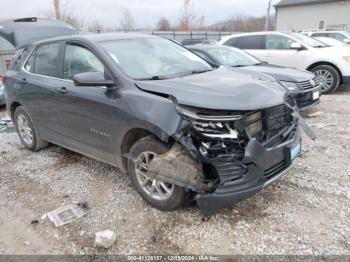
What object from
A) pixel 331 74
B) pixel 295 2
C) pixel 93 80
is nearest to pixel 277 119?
pixel 93 80

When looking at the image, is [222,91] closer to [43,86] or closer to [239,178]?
[239,178]

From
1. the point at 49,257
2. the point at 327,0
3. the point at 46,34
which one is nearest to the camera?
the point at 49,257

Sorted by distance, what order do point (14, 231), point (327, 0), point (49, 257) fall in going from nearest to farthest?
1. point (49, 257)
2. point (14, 231)
3. point (327, 0)

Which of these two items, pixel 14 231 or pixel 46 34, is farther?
pixel 46 34

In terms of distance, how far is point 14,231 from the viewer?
9.66 feet

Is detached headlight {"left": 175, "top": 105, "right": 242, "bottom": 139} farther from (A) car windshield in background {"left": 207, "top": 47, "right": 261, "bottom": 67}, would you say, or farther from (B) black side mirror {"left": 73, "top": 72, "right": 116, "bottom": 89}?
(A) car windshield in background {"left": 207, "top": 47, "right": 261, "bottom": 67}

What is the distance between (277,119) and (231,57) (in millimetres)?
4234

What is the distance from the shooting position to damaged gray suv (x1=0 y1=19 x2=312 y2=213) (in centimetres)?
259

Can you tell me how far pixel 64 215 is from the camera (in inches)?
123

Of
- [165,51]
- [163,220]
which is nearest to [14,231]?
[163,220]

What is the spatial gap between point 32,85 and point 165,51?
1973mm

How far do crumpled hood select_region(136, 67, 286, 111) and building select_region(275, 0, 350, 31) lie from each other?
27.4m

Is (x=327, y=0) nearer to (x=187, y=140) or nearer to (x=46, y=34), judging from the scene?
(x=46, y=34)

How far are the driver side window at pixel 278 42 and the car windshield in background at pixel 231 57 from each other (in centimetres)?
207
